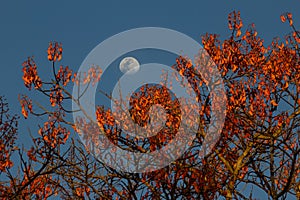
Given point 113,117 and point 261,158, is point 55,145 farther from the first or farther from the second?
point 261,158

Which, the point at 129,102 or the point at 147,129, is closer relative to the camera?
the point at 147,129

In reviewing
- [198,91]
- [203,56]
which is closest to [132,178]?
[198,91]

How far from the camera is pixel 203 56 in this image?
16250 mm

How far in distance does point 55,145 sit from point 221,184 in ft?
16.9

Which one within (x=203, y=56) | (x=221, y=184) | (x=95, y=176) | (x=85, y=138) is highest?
(x=203, y=56)

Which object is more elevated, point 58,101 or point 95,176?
point 58,101

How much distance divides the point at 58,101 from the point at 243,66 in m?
5.99

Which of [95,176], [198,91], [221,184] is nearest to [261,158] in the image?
[221,184]

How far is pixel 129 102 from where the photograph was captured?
54.7 feet

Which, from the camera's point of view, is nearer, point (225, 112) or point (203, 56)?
point (225, 112)

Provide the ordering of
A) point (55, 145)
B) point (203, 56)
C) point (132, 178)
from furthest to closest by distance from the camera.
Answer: point (203, 56), point (55, 145), point (132, 178)

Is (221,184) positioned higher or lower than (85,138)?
lower

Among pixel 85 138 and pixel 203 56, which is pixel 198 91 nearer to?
pixel 203 56

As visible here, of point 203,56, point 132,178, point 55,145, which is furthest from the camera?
point 203,56
